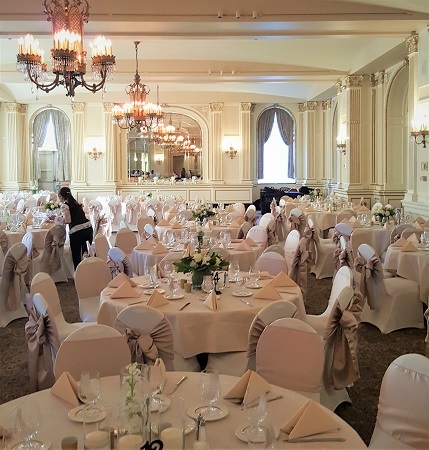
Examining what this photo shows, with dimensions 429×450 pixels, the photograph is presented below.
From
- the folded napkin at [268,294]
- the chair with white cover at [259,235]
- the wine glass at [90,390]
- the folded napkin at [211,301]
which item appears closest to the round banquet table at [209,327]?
the folded napkin at [211,301]

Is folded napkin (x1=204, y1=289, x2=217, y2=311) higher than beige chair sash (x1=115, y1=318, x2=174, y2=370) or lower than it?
higher

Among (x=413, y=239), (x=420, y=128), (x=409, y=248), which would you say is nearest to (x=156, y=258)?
(x=409, y=248)

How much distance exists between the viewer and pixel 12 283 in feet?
21.1

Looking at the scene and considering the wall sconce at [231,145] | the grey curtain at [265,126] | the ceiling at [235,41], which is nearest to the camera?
the ceiling at [235,41]

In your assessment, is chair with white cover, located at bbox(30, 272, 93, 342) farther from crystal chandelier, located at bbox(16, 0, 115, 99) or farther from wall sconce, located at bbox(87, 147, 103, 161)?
wall sconce, located at bbox(87, 147, 103, 161)

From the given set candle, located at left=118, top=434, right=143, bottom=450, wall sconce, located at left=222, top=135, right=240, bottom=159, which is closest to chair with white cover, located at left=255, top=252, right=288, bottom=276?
candle, located at left=118, top=434, right=143, bottom=450

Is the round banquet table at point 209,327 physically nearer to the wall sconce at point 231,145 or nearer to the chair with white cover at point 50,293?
the chair with white cover at point 50,293

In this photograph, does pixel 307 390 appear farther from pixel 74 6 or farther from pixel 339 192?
pixel 339 192

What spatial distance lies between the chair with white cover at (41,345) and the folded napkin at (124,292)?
0.60 m

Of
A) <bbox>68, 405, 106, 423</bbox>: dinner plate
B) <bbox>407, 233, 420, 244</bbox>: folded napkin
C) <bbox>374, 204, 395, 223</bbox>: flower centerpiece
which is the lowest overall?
<bbox>68, 405, 106, 423</bbox>: dinner plate

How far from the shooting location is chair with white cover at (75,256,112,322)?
17.4 feet

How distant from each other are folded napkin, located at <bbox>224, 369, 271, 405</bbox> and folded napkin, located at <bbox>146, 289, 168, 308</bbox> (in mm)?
1649

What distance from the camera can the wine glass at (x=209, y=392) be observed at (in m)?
2.26

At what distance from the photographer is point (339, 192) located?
1420cm
